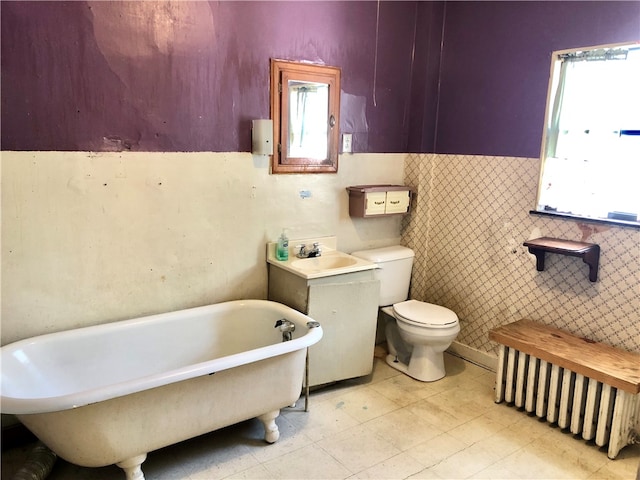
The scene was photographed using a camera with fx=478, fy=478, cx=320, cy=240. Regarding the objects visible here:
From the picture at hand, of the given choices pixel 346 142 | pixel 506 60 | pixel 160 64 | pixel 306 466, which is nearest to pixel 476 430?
pixel 306 466

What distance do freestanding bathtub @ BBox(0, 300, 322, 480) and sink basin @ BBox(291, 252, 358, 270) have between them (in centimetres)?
37

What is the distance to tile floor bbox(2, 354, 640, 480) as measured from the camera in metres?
2.22

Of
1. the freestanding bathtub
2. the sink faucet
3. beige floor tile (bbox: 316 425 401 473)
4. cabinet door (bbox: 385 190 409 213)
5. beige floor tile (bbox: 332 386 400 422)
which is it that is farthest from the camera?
cabinet door (bbox: 385 190 409 213)

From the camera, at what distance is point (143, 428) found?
200 centimetres

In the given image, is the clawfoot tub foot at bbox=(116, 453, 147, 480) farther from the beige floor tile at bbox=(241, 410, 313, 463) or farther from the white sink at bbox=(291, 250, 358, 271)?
the white sink at bbox=(291, 250, 358, 271)

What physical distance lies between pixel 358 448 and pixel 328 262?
1.18 m

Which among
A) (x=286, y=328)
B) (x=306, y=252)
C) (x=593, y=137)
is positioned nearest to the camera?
(x=286, y=328)

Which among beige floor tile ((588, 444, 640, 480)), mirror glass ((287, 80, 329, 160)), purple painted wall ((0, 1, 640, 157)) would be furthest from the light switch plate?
beige floor tile ((588, 444, 640, 480))

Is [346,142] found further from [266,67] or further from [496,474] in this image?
[496,474]

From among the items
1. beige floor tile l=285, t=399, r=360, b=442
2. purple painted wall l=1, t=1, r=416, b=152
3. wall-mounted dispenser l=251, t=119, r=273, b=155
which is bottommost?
beige floor tile l=285, t=399, r=360, b=442

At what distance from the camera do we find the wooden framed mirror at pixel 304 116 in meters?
2.89

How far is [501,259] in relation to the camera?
3166 millimetres

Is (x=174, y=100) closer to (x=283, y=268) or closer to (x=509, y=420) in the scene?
(x=283, y=268)

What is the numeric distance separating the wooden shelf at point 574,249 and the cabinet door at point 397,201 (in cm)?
95
